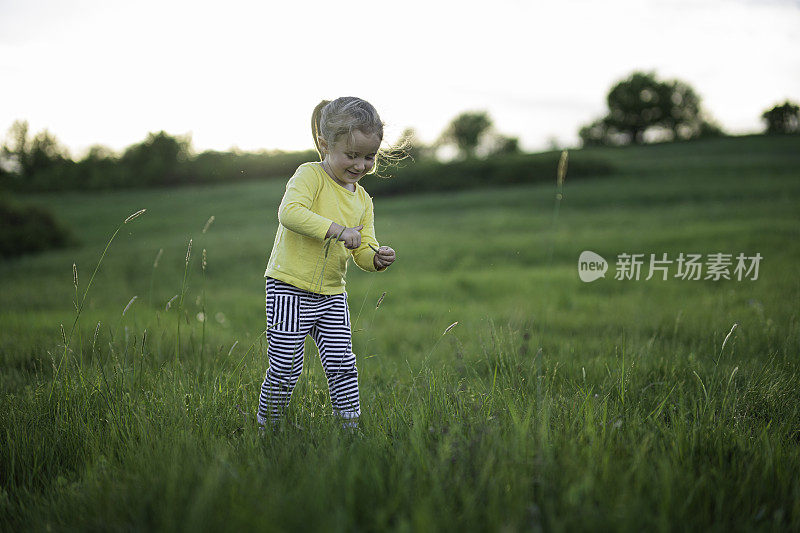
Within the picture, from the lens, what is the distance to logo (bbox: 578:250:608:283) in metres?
8.03

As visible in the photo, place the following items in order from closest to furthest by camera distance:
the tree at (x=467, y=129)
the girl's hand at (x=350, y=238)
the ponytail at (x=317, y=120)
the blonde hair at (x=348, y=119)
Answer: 1. the girl's hand at (x=350, y=238)
2. the blonde hair at (x=348, y=119)
3. the ponytail at (x=317, y=120)
4. the tree at (x=467, y=129)

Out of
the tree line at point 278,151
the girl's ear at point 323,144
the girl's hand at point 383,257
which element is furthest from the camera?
the tree line at point 278,151

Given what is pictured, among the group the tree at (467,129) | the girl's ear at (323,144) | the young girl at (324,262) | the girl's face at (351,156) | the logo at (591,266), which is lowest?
the logo at (591,266)

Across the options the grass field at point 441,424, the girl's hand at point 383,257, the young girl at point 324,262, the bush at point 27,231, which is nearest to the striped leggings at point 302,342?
the young girl at point 324,262

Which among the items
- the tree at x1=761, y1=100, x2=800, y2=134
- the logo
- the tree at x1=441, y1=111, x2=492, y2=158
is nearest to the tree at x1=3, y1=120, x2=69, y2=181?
the logo

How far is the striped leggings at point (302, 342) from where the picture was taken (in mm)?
2654

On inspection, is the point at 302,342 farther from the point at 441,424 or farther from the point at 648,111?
the point at 648,111

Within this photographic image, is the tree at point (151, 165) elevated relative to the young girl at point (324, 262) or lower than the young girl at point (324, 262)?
elevated

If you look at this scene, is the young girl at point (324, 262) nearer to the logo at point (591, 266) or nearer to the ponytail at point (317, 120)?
the ponytail at point (317, 120)

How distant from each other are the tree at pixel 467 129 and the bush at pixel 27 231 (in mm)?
69358

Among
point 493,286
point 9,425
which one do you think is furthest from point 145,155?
point 9,425

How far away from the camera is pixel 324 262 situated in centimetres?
250

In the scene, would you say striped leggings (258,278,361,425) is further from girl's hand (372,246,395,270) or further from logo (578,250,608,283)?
logo (578,250,608,283)

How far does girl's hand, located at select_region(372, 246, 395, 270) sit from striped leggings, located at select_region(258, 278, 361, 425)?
31cm
